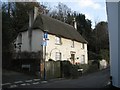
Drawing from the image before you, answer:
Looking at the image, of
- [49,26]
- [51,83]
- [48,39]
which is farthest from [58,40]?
[51,83]

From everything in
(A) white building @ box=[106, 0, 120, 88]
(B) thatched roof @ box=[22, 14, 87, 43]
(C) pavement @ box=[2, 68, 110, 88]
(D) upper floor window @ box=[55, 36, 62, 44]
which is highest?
(B) thatched roof @ box=[22, 14, 87, 43]

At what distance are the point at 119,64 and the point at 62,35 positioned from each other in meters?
29.5

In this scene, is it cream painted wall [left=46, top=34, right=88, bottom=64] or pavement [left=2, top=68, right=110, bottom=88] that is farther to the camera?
cream painted wall [left=46, top=34, right=88, bottom=64]

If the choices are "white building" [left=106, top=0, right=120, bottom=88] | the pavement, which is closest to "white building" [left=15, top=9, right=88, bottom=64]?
the pavement

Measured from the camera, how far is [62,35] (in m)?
42.2

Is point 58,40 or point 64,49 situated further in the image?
point 64,49

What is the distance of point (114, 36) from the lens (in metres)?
13.2

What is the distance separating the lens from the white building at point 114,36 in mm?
12872

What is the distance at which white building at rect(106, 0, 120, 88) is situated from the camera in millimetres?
12872

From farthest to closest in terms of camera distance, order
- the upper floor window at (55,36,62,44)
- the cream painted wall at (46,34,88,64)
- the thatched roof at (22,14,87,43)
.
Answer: the upper floor window at (55,36,62,44), the thatched roof at (22,14,87,43), the cream painted wall at (46,34,88,64)

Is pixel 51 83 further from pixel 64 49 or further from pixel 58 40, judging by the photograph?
pixel 64 49

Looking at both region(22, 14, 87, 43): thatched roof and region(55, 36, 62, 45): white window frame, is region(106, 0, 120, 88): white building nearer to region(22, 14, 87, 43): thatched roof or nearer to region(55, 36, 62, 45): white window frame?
region(22, 14, 87, 43): thatched roof

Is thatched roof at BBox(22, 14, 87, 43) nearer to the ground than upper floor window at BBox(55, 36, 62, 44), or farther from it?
farther from it

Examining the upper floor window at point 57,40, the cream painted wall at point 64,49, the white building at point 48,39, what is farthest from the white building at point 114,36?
the upper floor window at point 57,40
